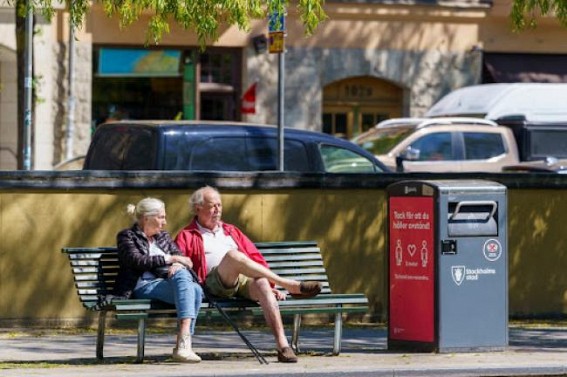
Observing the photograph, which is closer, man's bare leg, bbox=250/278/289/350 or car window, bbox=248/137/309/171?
man's bare leg, bbox=250/278/289/350

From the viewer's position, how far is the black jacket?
1190 cm

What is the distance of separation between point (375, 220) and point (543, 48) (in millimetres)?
20062

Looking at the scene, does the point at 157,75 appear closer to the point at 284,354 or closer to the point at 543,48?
the point at 543,48

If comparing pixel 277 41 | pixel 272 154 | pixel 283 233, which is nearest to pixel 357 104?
pixel 277 41

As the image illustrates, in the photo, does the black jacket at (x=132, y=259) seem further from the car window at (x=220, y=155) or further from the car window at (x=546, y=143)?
the car window at (x=546, y=143)

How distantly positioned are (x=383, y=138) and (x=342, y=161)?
6255 mm

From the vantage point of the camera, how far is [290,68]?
3247cm

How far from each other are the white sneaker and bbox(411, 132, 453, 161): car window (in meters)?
12.7

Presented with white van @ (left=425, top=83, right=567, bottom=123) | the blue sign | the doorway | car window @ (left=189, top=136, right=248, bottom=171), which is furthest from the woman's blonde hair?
the doorway

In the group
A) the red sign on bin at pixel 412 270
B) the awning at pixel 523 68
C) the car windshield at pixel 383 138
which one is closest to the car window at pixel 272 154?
the red sign on bin at pixel 412 270

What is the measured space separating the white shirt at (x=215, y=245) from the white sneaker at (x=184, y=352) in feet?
2.27

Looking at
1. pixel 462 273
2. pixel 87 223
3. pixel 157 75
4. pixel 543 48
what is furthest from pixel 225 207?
pixel 543 48

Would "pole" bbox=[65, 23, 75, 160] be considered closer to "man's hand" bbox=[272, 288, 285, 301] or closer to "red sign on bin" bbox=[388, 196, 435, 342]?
"red sign on bin" bbox=[388, 196, 435, 342]

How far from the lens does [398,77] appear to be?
110 ft
